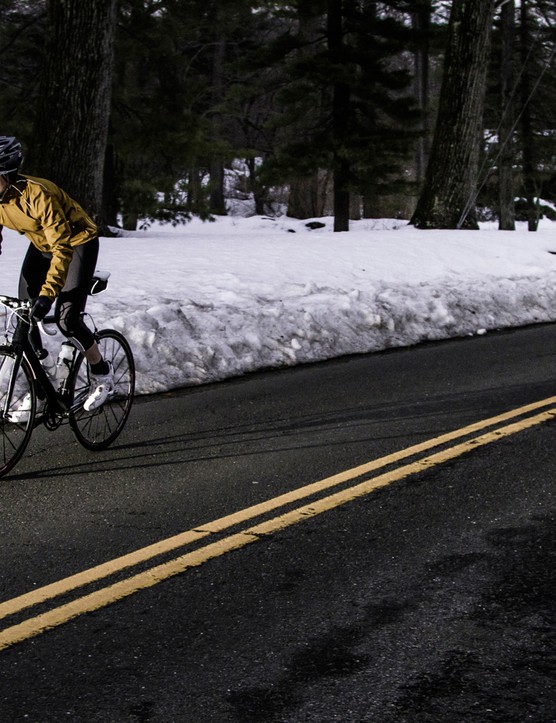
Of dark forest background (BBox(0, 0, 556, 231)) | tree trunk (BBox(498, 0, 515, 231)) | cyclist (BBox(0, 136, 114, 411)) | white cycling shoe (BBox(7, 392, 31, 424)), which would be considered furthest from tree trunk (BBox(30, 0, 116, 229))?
tree trunk (BBox(498, 0, 515, 231))

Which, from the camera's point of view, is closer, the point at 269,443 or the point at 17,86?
the point at 269,443

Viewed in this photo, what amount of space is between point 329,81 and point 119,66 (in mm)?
4970

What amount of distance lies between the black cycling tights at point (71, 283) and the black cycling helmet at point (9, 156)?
0.76 m

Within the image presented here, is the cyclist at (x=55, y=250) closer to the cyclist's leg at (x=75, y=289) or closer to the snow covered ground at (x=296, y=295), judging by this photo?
the cyclist's leg at (x=75, y=289)

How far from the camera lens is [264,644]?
11.4 feet

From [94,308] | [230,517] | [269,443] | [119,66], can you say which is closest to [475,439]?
[269,443]

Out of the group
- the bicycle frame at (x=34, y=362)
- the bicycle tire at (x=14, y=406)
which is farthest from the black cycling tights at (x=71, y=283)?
the bicycle tire at (x=14, y=406)

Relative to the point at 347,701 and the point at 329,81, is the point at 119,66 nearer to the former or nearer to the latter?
the point at 329,81

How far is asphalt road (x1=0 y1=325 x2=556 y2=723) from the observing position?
315 centimetres

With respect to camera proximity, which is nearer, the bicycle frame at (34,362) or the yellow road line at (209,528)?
the yellow road line at (209,528)

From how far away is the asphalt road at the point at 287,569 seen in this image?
315cm

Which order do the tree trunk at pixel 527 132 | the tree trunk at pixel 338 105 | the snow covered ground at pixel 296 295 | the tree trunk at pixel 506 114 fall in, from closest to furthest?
the snow covered ground at pixel 296 295, the tree trunk at pixel 338 105, the tree trunk at pixel 506 114, the tree trunk at pixel 527 132

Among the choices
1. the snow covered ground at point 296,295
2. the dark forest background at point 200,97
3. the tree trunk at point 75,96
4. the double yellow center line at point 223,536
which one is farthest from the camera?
the dark forest background at point 200,97

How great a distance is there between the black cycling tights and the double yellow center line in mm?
1900
